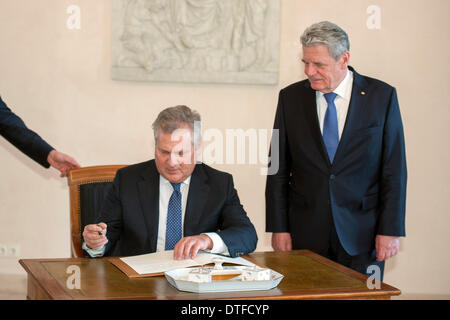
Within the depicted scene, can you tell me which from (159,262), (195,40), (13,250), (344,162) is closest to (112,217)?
(159,262)

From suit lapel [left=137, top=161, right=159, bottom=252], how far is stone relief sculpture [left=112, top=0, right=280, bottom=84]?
219 centimetres

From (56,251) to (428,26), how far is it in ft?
12.2

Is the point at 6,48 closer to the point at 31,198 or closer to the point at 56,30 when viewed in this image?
the point at 56,30

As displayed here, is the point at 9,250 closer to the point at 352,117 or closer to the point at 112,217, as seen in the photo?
the point at 112,217

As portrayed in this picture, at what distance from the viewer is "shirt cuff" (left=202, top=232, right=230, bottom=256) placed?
2.72m

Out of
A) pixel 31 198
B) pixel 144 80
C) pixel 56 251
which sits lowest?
pixel 56 251

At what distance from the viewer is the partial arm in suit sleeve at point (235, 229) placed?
2797mm

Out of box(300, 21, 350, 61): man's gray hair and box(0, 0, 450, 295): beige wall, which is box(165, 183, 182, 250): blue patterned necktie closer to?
A: box(300, 21, 350, 61): man's gray hair

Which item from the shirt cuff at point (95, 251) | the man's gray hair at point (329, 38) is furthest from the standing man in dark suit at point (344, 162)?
the shirt cuff at point (95, 251)

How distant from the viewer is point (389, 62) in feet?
17.9

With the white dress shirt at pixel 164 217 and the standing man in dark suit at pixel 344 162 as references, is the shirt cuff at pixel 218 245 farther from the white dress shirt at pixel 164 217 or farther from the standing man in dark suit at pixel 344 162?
the standing man in dark suit at pixel 344 162

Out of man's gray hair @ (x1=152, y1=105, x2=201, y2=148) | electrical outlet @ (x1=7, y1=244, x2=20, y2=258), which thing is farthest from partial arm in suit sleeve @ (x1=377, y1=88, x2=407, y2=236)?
electrical outlet @ (x1=7, y1=244, x2=20, y2=258)

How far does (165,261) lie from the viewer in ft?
8.40
